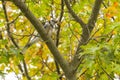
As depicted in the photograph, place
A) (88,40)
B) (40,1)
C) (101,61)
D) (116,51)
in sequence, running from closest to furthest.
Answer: (116,51) < (101,61) < (88,40) < (40,1)

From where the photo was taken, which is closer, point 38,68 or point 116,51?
point 116,51

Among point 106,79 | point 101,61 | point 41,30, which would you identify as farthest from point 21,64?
point 101,61

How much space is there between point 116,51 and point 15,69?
10.5ft

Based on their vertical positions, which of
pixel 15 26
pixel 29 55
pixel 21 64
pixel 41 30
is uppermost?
pixel 15 26

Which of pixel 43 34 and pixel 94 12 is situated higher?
pixel 94 12

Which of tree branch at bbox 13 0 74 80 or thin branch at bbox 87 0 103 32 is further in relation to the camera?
thin branch at bbox 87 0 103 32

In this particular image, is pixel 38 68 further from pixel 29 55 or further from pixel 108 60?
pixel 108 60

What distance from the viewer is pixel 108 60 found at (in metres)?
2.79

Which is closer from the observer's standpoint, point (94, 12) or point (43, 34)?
point (43, 34)

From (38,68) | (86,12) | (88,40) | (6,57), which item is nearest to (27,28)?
(38,68)

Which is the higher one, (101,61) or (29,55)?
(29,55)

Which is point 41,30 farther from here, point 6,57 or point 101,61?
point 101,61

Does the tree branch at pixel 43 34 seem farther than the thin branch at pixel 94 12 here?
No

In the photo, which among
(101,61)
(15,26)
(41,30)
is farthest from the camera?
(15,26)
